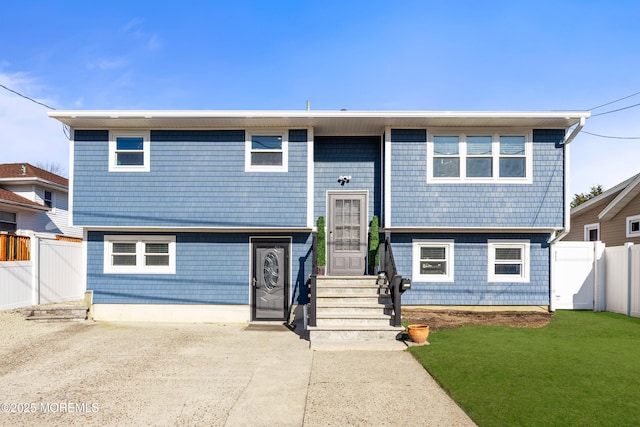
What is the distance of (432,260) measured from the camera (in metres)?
10.7

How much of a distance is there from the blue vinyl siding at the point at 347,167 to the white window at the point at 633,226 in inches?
379

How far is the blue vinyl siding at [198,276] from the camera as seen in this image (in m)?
10.6

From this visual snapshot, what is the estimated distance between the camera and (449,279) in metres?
10.6

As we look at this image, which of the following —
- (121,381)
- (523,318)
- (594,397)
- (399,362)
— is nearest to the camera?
(594,397)

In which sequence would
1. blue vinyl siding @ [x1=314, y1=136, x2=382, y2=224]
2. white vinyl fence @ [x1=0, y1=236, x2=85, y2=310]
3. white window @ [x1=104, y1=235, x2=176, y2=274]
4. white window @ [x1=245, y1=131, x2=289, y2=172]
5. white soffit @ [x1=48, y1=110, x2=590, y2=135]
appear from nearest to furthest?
white soffit @ [x1=48, y1=110, x2=590, y2=135]
white window @ [x1=245, y1=131, x2=289, y2=172]
white window @ [x1=104, y1=235, x2=176, y2=274]
white vinyl fence @ [x1=0, y1=236, x2=85, y2=310]
blue vinyl siding @ [x1=314, y1=136, x2=382, y2=224]

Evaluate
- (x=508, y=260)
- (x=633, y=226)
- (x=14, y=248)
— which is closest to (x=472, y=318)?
(x=508, y=260)

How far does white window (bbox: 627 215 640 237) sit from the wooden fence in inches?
783

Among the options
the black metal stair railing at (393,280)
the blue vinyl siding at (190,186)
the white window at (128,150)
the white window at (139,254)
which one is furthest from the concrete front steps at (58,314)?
the black metal stair railing at (393,280)

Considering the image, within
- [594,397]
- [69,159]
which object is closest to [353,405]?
[594,397]

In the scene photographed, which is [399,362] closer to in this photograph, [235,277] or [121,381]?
[121,381]

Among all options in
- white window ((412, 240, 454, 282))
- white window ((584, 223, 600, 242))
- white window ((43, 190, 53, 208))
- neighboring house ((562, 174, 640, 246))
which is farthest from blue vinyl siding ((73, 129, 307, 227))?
white window ((584, 223, 600, 242))

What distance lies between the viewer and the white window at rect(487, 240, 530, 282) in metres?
10.6

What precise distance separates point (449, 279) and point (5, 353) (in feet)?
32.7

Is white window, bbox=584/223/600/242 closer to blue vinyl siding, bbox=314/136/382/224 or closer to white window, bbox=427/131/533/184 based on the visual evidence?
white window, bbox=427/131/533/184
